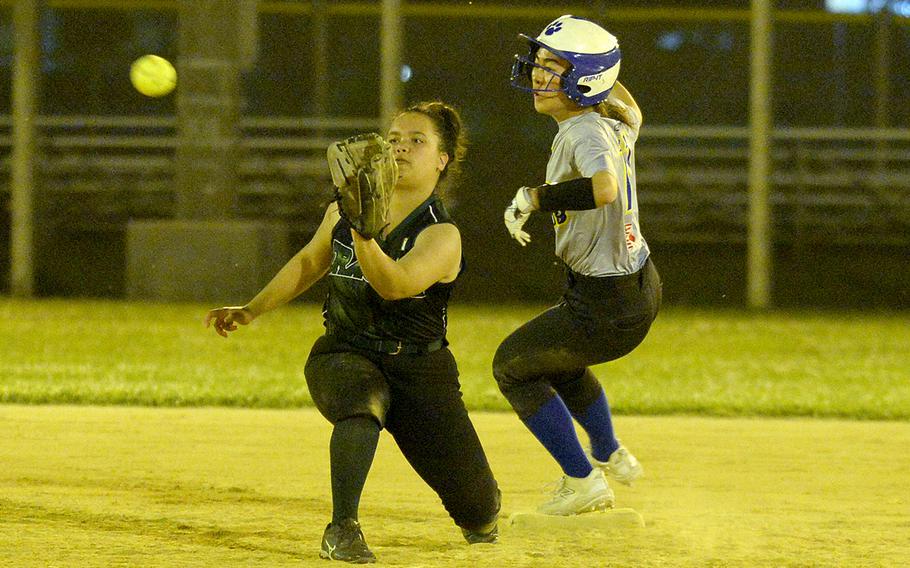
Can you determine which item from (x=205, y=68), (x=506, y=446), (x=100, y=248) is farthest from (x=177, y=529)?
(x=100, y=248)

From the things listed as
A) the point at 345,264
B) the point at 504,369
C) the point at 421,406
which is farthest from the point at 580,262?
the point at 345,264

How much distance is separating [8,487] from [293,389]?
340 centimetres

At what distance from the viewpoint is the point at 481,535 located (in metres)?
5.18

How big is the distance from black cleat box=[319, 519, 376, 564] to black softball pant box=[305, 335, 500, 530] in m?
0.32

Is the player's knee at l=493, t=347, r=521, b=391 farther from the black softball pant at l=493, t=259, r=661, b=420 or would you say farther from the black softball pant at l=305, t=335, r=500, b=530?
the black softball pant at l=305, t=335, r=500, b=530

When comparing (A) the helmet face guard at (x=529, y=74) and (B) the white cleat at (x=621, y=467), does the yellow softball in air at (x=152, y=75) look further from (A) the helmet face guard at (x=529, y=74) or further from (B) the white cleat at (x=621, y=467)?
(B) the white cleat at (x=621, y=467)

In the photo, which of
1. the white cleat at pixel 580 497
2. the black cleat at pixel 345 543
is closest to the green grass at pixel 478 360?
the white cleat at pixel 580 497

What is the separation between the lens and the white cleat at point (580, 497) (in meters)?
5.52

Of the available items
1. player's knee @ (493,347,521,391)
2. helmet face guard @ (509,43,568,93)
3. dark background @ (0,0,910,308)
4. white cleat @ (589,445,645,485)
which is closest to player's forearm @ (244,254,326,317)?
player's knee @ (493,347,521,391)

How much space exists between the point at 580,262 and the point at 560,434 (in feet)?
2.02

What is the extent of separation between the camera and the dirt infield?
5.08 metres

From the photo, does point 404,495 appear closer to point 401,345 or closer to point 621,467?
point 621,467

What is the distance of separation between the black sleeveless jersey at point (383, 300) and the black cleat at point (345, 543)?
594 millimetres

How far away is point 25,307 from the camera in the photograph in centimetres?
1510
